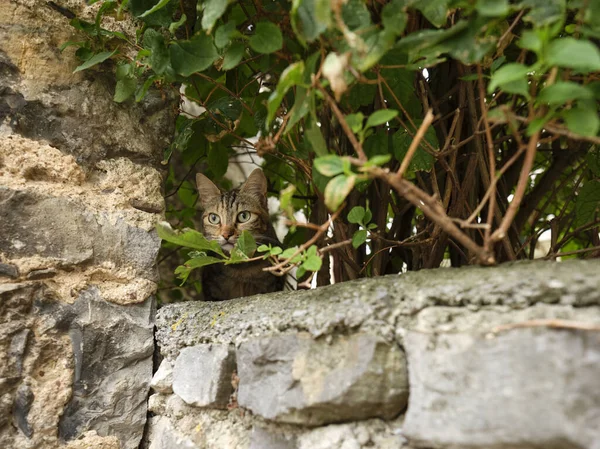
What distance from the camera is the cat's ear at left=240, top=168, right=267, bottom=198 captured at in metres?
2.16

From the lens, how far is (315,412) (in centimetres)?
97

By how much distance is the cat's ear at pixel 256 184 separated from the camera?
2.16 metres

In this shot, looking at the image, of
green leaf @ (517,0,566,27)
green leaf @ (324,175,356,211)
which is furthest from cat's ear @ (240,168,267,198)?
green leaf @ (517,0,566,27)

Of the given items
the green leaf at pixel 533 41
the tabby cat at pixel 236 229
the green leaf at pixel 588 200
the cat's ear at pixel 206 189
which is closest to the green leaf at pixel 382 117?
the green leaf at pixel 533 41

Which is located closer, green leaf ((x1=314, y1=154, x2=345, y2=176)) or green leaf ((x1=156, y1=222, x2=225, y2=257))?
green leaf ((x1=314, y1=154, x2=345, y2=176))

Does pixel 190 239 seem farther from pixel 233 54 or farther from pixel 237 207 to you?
pixel 237 207

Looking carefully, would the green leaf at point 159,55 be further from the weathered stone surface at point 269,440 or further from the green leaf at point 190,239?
the weathered stone surface at point 269,440

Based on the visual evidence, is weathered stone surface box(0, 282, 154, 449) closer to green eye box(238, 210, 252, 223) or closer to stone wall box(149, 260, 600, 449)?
stone wall box(149, 260, 600, 449)

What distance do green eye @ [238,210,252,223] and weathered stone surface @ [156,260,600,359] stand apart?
96cm

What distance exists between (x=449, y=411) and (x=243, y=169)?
8.76 ft

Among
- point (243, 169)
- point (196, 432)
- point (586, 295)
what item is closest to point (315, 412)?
point (196, 432)

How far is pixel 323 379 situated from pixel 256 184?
1.35 m

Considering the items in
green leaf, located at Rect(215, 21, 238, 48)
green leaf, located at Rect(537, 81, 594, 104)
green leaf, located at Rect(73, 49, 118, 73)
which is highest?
green leaf, located at Rect(73, 49, 118, 73)

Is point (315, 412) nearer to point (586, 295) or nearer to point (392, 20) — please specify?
point (586, 295)
